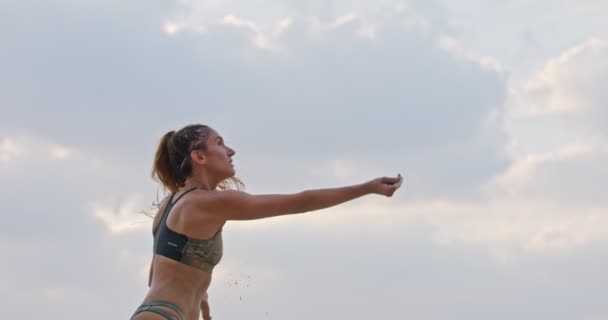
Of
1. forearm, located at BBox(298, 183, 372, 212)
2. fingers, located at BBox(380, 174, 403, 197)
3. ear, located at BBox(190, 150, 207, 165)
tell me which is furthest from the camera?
ear, located at BBox(190, 150, 207, 165)

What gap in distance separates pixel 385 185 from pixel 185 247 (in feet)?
6.77

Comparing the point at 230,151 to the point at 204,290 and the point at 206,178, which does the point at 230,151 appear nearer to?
the point at 206,178

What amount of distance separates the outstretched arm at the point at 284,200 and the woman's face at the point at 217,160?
0.59 meters

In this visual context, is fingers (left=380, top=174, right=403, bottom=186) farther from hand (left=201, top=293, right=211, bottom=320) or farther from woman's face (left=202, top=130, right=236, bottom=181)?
hand (left=201, top=293, right=211, bottom=320)

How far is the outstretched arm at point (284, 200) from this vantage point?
443 inches

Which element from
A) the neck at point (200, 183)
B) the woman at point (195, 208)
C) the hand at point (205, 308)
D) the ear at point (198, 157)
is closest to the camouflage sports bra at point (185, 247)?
the woman at point (195, 208)

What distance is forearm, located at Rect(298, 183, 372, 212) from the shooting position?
1146 centimetres

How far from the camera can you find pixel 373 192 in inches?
444

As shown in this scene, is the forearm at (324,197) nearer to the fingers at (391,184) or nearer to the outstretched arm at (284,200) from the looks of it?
the outstretched arm at (284,200)

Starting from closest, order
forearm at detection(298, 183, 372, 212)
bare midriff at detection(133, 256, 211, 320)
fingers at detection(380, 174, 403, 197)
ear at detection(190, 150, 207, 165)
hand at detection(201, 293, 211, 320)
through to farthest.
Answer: fingers at detection(380, 174, 403, 197) < forearm at detection(298, 183, 372, 212) < bare midriff at detection(133, 256, 211, 320) < ear at detection(190, 150, 207, 165) < hand at detection(201, 293, 211, 320)

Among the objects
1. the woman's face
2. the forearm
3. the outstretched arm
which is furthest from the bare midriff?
the forearm

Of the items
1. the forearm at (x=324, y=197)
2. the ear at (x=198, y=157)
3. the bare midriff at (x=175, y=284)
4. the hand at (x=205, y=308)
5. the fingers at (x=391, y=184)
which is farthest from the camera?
the hand at (x=205, y=308)

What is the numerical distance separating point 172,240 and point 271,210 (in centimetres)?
108

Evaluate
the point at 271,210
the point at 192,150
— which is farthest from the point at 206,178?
the point at 271,210
